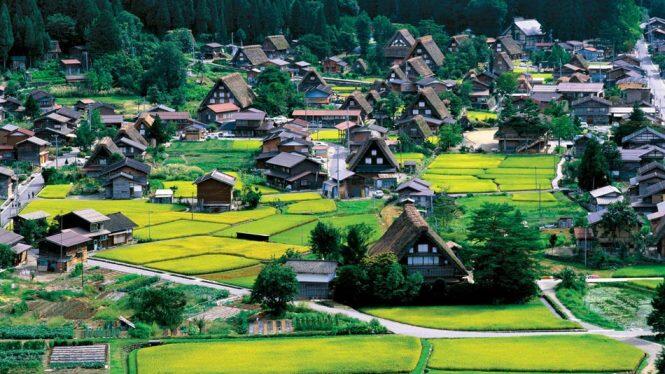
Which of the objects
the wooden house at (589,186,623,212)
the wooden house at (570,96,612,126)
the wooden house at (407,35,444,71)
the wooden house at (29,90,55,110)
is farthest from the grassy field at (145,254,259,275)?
the wooden house at (407,35,444,71)

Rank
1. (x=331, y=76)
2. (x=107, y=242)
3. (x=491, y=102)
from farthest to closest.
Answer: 1. (x=331, y=76)
2. (x=491, y=102)
3. (x=107, y=242)

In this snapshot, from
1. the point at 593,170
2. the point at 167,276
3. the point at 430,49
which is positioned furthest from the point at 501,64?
the point at 167,276

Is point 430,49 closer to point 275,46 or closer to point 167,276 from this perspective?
point 275,46

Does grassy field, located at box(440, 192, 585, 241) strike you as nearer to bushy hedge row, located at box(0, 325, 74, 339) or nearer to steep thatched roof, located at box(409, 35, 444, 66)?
bushy hedge row, located at box(0, 325, 74, 339)

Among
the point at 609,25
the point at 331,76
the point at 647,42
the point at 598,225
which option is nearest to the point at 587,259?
the point at 598,225

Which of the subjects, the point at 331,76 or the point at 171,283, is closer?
the point at 171,283

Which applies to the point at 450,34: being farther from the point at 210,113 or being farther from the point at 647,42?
the point at 210,113

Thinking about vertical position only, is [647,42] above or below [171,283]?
above
